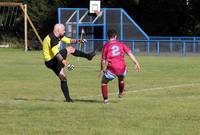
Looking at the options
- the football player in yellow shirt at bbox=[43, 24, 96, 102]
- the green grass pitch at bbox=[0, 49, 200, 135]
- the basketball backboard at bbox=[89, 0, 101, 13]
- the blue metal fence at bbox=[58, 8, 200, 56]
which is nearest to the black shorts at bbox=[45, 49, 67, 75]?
the football player in yellow shirt at bbox=[43, 24, 96, 102]

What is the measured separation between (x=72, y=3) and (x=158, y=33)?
10.5 m

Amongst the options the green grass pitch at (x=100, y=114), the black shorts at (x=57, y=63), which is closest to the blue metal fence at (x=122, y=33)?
the green grass pitch at (x=100, y=114)

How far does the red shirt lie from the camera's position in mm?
14633

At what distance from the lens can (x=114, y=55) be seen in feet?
48.2

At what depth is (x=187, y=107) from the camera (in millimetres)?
12984

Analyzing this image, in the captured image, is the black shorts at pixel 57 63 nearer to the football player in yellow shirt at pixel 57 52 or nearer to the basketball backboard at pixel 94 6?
the football player in yellow shirt at pixel 57 52

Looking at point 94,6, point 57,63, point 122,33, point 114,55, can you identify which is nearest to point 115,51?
point 114,55

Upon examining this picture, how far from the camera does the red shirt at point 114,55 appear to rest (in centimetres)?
1463

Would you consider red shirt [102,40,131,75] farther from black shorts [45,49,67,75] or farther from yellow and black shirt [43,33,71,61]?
yellow and black shirt [43,33,71,61]

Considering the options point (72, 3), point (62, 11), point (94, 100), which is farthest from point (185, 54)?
point (94, 100)

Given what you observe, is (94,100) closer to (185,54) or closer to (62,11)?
(185,54)

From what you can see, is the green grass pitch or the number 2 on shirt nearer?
the green grass pitch

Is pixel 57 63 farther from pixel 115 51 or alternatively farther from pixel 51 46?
pixel 115 51

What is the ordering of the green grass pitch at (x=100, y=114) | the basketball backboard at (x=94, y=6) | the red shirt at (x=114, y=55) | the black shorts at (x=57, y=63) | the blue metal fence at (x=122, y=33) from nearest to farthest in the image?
the green grass pitch at (x=100, y=114)
the red shirt at (x=114, y=55)
the black shorts at (x=57, y=63)
the blue metal fence at (x=122, y=33)
the basketball backboard at (x=94, y=6)
